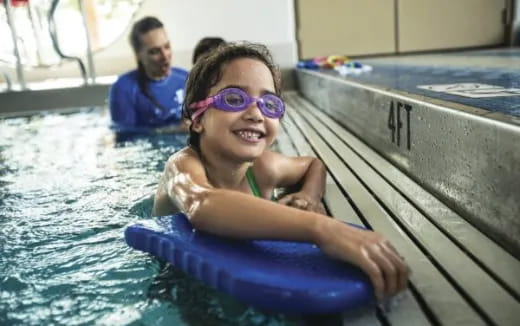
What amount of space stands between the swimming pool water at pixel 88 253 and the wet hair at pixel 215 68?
0.48 metres

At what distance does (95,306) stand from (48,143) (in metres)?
2.98

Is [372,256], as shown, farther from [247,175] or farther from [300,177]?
[300,177]

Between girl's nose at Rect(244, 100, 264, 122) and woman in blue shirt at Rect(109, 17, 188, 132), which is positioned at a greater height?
girl's nose at Rect(244, 100, 264, 122)

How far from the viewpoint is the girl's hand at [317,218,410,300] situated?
0.96 metres

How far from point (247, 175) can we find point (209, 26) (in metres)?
5.26

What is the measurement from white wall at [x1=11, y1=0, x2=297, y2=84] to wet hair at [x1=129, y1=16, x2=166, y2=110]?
2.68m

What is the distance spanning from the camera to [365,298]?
97 cm

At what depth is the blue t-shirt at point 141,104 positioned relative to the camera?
4031 mm

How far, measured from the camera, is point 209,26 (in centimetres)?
659

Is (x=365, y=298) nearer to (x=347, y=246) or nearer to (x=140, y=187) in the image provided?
(x=347, y=246)

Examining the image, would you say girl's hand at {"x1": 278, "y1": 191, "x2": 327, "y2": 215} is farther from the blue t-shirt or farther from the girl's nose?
the blue t-shirt

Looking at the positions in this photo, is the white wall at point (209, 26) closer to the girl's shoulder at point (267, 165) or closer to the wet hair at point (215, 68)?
the girl's shoulder at point (267, 165)

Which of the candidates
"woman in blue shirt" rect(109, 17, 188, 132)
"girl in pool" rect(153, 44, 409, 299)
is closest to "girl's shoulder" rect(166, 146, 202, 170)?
"girl in pool" rect(153, 44, 409, 299)

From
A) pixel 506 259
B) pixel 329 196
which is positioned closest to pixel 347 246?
pixel 506 259
